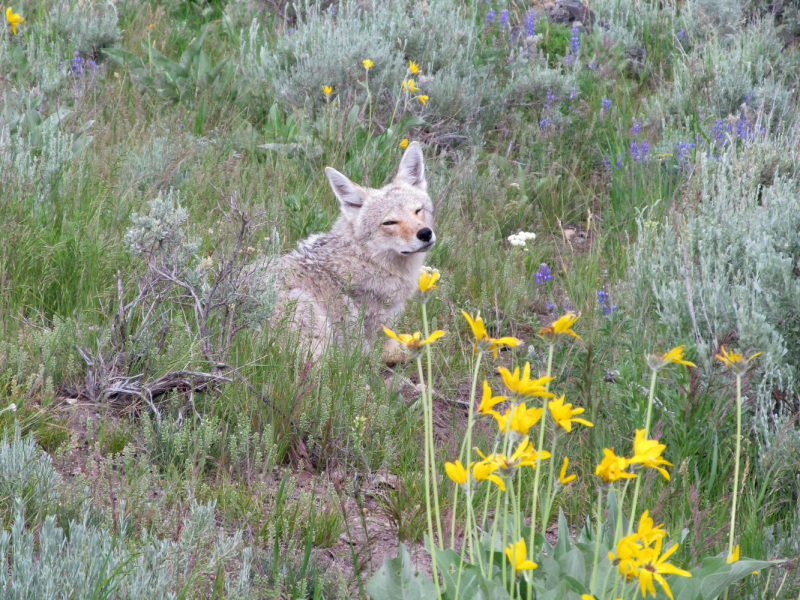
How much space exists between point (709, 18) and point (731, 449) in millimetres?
7098

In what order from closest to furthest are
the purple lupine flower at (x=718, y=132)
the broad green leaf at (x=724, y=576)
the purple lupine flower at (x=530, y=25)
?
the broad green leaf at (x=724, y=576) → the purple lupine flower at (x=718, y=132) → the purple lupine flower at (x=530, y=25)

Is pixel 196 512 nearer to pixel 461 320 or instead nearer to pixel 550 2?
pixel 461 320

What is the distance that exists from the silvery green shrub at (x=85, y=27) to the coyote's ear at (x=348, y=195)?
3671 mm

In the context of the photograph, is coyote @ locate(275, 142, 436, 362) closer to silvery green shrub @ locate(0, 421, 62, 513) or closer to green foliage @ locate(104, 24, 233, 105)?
green foliage @ locate(104, 24, 233, 105)

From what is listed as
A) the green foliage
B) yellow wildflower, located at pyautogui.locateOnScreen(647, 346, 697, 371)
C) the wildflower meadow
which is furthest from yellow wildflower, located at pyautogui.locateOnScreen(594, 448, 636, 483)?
the green foliage

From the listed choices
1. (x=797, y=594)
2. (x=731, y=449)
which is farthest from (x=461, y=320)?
(x=797, y=594)

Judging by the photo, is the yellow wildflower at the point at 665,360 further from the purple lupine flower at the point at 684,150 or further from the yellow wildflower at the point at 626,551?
the purple lupine flower at the point at 684,150

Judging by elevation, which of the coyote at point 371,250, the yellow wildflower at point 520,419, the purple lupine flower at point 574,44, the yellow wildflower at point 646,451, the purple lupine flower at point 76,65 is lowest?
the coyote at point 371,250

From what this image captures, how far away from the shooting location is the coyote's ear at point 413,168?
5.64 m

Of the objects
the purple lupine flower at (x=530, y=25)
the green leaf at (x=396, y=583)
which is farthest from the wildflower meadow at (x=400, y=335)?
the purple lupine flower at (x=530, y=25)

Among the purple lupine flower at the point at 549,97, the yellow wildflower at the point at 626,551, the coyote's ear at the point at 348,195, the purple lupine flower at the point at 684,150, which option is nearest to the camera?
the yellow wildflower at the point at 626,551

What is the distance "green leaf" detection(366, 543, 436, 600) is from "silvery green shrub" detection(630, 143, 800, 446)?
160 centimetres

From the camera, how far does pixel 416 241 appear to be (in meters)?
5.23

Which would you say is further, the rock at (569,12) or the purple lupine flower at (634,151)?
the rock at (569,12)
